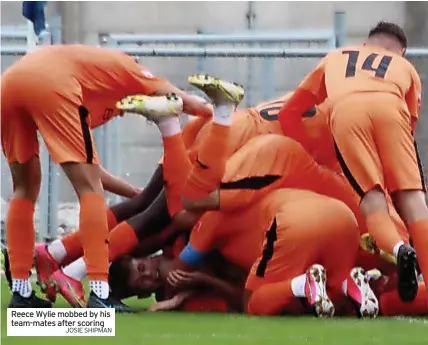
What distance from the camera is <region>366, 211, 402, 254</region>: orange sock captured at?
454 centimetres

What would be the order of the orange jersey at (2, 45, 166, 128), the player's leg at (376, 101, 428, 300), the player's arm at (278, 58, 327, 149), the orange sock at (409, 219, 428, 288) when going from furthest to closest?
the player's arm at (278, 58, 327, 149) → the orange jersey at (2, 45, 166, 128) → the player's leg at (376, 101, 428, 300) → the orange sock at (409, 219, 428, 288)

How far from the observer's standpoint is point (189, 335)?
422 centimetres

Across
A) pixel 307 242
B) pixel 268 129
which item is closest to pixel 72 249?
pixel 268 129

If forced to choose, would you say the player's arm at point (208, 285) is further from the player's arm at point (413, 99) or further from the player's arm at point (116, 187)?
the player's arm at point (413, 99)

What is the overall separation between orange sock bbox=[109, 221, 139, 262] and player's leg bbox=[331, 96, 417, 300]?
1072 mm

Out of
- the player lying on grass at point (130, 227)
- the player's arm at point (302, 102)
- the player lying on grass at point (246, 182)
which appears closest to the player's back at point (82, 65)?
the player lying on grass at point (246, 182)

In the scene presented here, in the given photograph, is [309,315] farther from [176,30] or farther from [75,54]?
[176,30]

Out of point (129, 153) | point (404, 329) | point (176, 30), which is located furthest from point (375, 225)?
point (176, 30)

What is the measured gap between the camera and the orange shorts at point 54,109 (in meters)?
4.75

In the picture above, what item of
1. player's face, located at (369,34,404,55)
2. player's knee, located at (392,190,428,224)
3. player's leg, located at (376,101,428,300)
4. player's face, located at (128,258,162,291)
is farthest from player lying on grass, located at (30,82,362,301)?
player's knee, located at (392,190,428,224)

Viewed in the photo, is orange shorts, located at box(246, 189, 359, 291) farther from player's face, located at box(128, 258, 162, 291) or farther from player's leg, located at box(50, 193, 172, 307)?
player's leg, located at box(50, 193, 172, 307)

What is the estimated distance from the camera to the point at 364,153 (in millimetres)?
4758

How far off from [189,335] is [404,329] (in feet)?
A: 2.79

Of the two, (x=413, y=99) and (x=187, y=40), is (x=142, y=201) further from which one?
(x=187, y=40)
